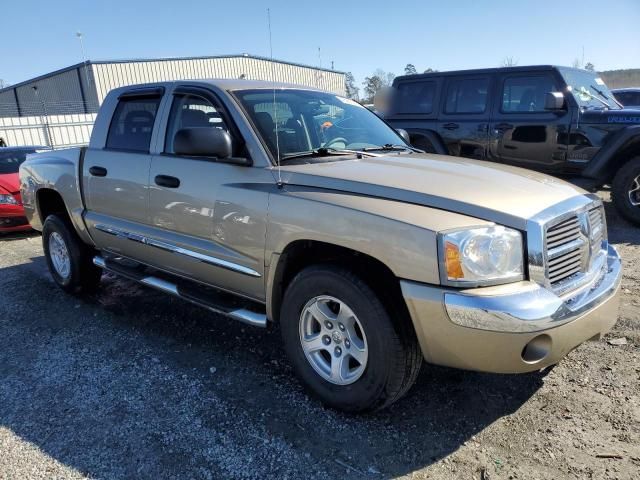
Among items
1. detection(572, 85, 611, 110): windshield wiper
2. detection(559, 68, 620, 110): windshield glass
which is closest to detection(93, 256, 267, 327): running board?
detection(559, 68, 620, 110): windshield glass

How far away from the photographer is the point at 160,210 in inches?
145

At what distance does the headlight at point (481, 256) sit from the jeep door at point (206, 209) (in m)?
1.16

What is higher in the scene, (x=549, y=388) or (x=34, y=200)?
(x=34, y=200)

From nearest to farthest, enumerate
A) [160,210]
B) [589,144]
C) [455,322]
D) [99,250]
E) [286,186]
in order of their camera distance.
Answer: [455,322], [286,186], [160,210], [99,250], [589,144]

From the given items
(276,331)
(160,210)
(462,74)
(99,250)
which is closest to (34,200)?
(99,250)

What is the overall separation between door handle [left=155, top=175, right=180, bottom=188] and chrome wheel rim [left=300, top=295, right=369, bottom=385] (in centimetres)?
137

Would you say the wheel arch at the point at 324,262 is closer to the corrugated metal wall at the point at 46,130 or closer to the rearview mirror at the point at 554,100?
the rearview mirror at the point at 554,100

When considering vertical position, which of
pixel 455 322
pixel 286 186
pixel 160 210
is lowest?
pixel 455 322

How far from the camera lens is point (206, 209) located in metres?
3.33

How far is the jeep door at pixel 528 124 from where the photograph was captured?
23.4 feet

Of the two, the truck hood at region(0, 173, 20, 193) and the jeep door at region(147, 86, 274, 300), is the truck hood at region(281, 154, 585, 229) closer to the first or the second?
the jeep door at region(147, 86, 274, 300)

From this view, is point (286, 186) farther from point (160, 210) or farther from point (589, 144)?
point (589, 144)

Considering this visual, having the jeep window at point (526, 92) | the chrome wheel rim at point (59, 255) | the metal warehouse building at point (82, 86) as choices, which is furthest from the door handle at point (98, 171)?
the metal warehouse building at point (82, 86)

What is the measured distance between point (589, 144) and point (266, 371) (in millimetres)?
5822
